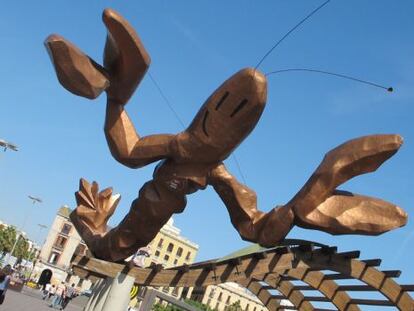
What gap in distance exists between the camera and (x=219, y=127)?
5.78 m

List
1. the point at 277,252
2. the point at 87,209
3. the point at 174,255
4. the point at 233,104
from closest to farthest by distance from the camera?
1. the point at 233,104
2. the point at 277,252
3. the point at 87,209
4. the point at 174,255

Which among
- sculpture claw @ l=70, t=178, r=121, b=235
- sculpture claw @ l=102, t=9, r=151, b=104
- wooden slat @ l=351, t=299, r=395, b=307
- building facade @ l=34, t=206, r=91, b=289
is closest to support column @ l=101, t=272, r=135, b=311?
sculpture claw @ l=70, t=178, r=121, b=235

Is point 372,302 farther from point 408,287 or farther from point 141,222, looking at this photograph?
point 141,222

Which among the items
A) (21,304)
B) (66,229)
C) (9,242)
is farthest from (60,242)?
(21,304)

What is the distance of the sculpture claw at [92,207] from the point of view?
7.78 metres

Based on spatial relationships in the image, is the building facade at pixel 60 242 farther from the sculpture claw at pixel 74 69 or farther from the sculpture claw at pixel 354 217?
the sculpture claw at pixel 354 217

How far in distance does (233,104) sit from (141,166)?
1.53 metres

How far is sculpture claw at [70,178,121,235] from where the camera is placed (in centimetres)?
778

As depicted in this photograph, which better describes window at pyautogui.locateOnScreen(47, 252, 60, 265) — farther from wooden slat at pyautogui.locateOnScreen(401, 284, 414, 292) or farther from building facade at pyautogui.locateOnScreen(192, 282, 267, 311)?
wooden slat at pyautogui.locateOnScreen(401, 284, 414, 292)

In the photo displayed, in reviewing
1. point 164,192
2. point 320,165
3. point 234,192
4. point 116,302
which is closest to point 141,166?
point 164,192

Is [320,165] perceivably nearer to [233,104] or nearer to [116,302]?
[233,104]

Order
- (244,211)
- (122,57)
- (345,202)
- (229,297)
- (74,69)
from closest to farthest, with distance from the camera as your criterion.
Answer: (345,202)
(74,69)
(244,211)
(122,57)
(229,297)

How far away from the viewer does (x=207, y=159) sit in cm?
608

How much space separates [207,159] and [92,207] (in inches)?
102
